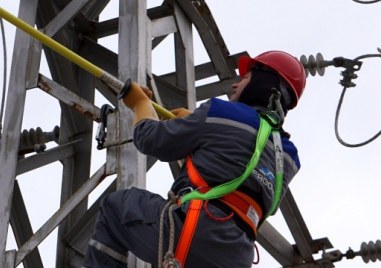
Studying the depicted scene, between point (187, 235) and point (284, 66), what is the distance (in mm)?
1204

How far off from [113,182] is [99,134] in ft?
3.75

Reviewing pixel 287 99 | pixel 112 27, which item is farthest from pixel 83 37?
pixel 287 99

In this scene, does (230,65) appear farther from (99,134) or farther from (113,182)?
(99,134)

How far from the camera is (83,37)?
23.5ft

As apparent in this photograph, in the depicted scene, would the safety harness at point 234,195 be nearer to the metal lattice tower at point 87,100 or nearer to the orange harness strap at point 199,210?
the orange harness strap at point 199,210

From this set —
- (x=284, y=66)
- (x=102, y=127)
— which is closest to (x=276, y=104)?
(x=284, y=66)

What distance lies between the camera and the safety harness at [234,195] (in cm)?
430

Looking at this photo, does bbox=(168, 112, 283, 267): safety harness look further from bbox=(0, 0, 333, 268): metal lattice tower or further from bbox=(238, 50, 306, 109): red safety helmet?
bbox=(0, 0, 333, 268): metal lattice tower

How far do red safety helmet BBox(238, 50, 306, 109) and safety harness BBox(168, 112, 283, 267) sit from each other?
1.34 ft

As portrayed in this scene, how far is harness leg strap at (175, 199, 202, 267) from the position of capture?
4.28 metres

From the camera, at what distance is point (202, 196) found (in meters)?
4.39

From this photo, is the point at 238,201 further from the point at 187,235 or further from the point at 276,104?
the point at 276,104

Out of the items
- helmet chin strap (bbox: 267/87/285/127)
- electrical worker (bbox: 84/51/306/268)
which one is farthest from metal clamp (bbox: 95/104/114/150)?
helmet chin strap (bbox: 267/87/285/127)

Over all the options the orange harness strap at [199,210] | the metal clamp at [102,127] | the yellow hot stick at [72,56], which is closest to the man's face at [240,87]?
the yellow hot stick at [72,56]
